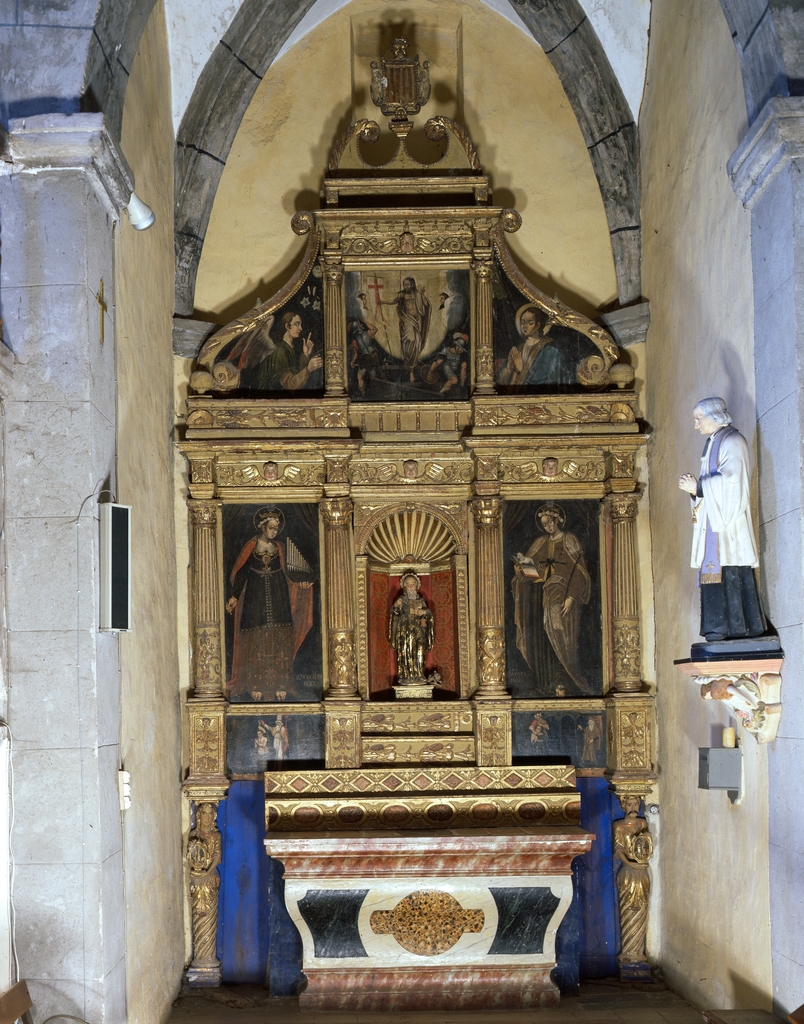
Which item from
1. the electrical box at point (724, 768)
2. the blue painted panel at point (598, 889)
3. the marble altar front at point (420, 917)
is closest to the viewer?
the electrical box at point (724, 768)

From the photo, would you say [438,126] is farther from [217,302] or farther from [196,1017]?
[196,1017]

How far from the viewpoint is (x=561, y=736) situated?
8.92 metres

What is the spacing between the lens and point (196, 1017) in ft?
26.0

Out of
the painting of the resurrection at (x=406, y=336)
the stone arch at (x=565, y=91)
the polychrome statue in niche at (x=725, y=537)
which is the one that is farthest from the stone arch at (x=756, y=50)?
the painting of the resurrection at (x=406, y=336)

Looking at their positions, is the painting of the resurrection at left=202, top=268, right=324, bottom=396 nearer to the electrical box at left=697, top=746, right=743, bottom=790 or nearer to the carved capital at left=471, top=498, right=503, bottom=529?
the carved capital at left=471, top=498, right=503, bottom=529

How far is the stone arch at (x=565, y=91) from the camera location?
912 centimetres

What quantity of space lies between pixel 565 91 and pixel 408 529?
3572 mm

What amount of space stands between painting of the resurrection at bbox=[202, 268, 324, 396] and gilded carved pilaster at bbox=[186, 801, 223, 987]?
3162mm

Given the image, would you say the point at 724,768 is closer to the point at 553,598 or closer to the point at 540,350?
the point at 553,598

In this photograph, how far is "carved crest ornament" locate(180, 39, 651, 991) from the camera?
28.8 feet

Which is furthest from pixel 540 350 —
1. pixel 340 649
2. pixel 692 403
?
pixel 340 649

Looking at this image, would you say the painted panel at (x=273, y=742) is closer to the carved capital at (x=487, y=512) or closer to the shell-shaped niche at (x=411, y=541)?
the shell-shaped niche at (x=411, y=541)

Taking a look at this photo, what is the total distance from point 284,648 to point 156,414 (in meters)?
1.92

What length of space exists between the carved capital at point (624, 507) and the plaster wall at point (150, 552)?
3.22 metres
